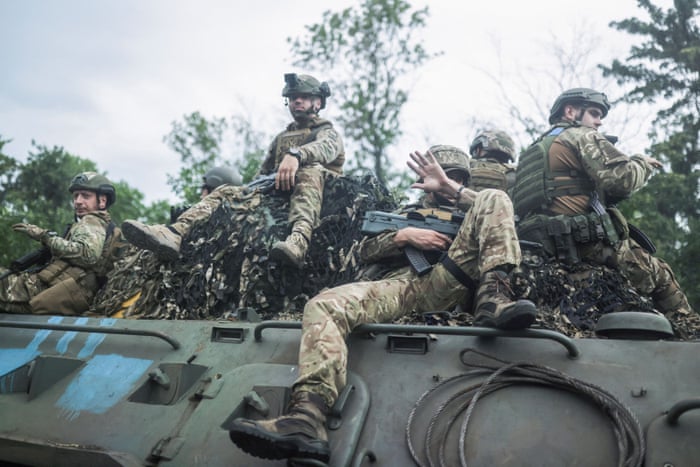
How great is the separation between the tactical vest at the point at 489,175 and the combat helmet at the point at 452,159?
979 millimetres

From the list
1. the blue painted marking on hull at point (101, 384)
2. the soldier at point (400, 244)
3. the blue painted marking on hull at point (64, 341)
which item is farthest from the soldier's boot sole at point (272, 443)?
the blue painted marking on hull at point (64, 341)

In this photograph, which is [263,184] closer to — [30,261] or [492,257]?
[30,261]

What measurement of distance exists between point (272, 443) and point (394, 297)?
52.8 inches

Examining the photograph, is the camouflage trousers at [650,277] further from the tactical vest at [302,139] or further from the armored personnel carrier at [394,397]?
the tactical vest at [302,139]

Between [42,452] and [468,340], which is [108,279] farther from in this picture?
[468,340]

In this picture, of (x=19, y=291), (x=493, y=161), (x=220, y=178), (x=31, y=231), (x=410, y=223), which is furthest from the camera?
(x=220, y=178)

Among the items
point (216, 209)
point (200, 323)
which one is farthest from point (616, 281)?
point (216, 209)

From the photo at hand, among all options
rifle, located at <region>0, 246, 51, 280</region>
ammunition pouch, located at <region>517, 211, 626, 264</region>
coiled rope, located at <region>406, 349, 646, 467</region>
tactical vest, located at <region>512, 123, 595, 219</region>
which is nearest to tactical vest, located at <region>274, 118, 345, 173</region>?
tactical vest, located at <region>512, 123, 595, 219</region>

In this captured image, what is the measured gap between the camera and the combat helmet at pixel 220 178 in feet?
26.4

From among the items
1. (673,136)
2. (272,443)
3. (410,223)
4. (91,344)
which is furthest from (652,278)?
(673,136)

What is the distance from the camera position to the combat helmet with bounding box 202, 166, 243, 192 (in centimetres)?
804

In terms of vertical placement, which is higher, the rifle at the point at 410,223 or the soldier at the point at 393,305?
the rifle at the point at 410,223

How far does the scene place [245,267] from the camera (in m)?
5.13

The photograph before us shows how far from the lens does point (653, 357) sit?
3.02 m
